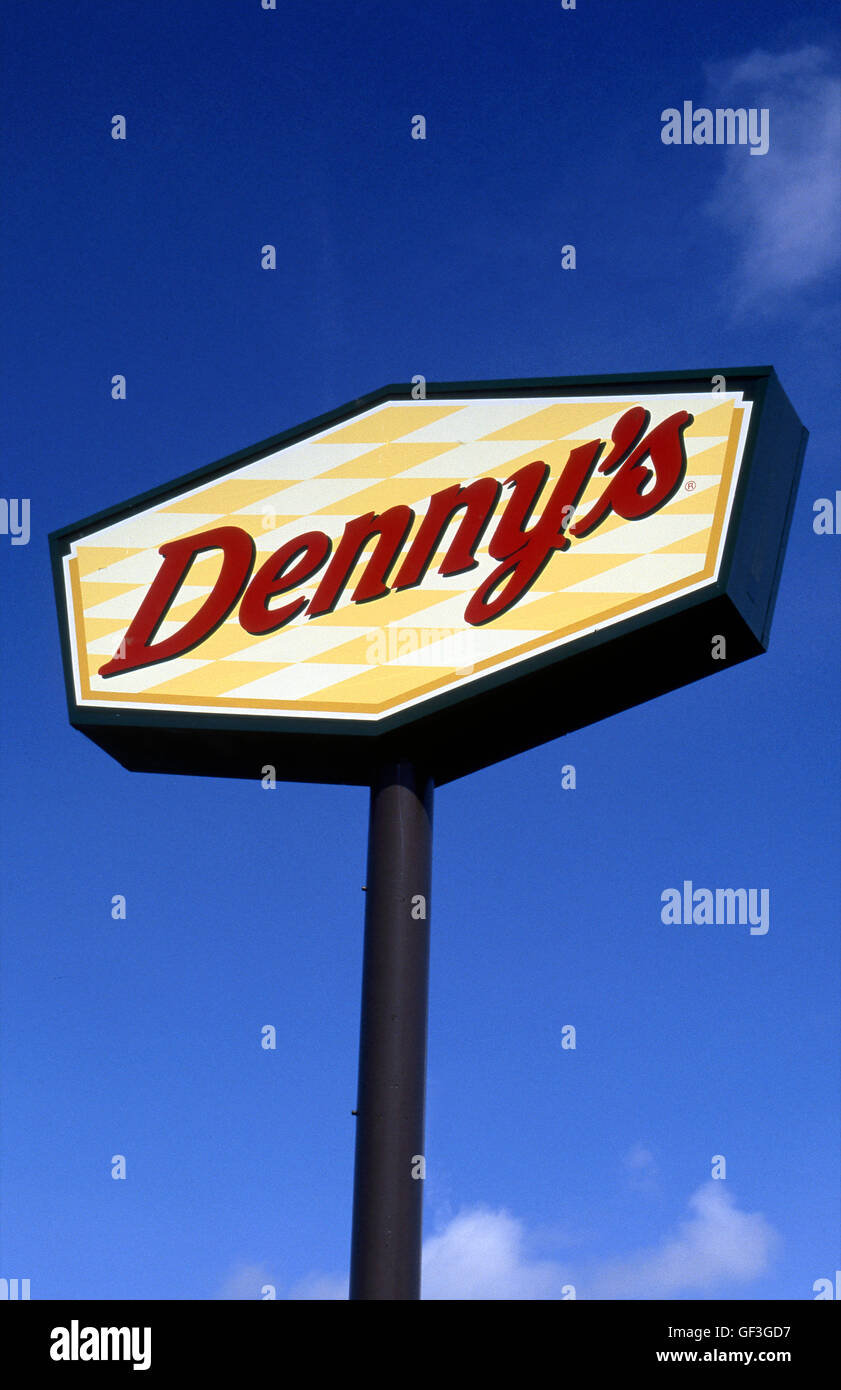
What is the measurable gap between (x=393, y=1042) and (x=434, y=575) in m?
3.46

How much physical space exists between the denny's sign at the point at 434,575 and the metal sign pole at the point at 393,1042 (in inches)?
24.4

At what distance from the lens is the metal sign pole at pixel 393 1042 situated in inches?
406

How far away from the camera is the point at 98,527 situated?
1305cm

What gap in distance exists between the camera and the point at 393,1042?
10.9 meters

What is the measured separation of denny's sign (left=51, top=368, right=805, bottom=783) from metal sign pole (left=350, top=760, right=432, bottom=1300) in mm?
620

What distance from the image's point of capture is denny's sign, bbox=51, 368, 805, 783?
1155cm

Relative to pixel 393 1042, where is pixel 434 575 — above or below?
above

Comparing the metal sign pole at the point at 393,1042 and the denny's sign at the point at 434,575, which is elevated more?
the denny's sign at the point at 434,575

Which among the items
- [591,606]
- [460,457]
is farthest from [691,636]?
[460,457]

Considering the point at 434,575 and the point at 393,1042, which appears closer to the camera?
the point at 393,1042

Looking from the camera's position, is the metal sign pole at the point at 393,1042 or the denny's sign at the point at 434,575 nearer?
the metal sign pole at the point at 393,1042
